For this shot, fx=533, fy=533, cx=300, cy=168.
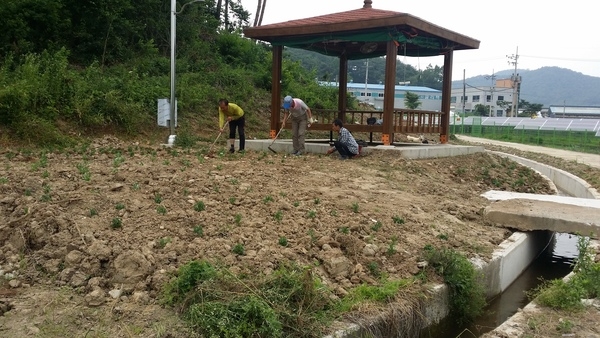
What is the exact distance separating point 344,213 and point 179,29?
15669 mm

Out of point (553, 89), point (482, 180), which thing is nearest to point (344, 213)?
point (482, 180)

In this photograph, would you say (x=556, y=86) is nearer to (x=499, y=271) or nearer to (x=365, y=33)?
(x=365, y=33)

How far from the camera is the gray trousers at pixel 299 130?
36.2ft

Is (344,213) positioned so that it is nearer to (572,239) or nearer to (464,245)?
(464,245)

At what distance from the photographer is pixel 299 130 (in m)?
11.1

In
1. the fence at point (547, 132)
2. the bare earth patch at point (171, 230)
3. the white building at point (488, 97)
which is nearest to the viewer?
the bare earth patch at point (171, 230)

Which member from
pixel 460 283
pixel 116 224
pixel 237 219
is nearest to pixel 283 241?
pixel 237 219

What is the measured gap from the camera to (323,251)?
4953mm

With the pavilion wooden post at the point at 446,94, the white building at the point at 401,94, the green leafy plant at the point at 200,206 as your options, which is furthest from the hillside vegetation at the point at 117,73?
the white building at the point at 401,94

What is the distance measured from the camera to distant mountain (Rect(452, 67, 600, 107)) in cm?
15388

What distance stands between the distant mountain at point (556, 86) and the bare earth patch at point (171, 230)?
488ft

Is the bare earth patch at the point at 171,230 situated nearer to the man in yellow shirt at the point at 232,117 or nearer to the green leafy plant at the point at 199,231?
the green leafy plant at the point at 199,231

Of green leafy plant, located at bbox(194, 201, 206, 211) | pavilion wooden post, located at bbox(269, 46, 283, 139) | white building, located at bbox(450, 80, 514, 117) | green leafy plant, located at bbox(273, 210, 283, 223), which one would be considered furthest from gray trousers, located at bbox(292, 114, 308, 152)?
white building, located at bbox(450, 80, 514, 117)

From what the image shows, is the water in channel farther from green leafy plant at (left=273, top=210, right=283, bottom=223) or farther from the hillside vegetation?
the hillside vegetation
